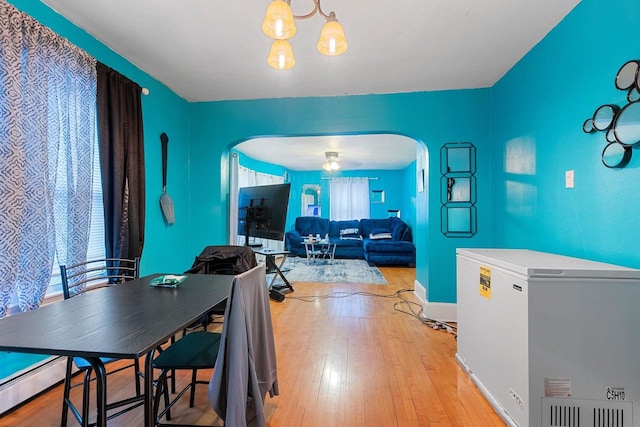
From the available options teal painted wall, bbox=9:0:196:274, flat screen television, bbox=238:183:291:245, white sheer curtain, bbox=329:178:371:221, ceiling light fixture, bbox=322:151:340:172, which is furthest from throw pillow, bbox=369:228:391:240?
teal painted wall, bbox=9:0:196:274

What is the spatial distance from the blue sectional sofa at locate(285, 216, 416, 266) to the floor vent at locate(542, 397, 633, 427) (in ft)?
15.2

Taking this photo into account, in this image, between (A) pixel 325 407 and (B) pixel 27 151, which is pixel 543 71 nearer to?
(A) pixel 325 407

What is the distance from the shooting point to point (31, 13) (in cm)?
169

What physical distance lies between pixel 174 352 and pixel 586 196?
7.84 feet

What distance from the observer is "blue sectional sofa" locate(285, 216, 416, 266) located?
6000mm

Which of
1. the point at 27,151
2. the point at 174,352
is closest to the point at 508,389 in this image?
the point at 174,352

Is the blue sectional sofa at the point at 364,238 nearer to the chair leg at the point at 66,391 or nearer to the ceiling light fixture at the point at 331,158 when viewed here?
the ceiling light fixture at the point at 331,158

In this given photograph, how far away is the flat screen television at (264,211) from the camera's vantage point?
315cm

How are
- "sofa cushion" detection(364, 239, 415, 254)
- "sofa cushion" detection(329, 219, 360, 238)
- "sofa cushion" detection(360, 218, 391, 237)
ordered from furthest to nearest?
1. "sofa cushion" detection(329, 219, 360, 238)
2. "sofa cushion" detection(360, 218, 391, 237)
3. "sofa cushion" detection(364, 239, 415, 254)

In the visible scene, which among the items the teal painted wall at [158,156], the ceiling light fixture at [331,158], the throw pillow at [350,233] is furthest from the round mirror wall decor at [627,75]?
the throw pillow at [350,233]

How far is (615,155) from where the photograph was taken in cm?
148

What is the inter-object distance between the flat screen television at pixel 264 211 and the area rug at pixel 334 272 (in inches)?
63.5

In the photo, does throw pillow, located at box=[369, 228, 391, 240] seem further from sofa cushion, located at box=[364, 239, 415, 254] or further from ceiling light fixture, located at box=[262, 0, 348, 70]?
ceiling light fixture, located at box=[262, 0, 348, 70]

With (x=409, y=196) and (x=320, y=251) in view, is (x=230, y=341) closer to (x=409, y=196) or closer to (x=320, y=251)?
(x=320, y=251)
